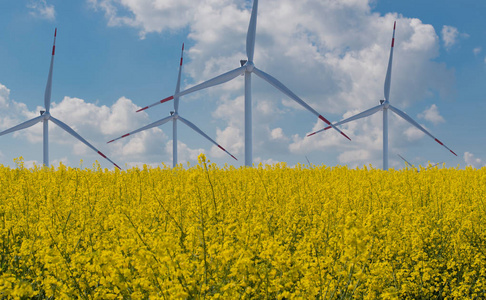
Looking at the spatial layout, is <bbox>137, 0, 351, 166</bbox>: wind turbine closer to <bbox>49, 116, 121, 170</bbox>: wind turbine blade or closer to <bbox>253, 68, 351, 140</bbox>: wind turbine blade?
<bbox>253, 68, 351, 140</bbox>: wind turbine blade

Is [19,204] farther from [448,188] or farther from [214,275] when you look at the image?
[448,188]

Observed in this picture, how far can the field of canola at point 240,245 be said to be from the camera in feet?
10.4

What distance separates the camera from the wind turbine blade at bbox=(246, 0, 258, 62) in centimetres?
2341

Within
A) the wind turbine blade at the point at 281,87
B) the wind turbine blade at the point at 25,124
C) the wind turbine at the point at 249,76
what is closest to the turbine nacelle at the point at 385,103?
the wind turbine at the point at 249,76

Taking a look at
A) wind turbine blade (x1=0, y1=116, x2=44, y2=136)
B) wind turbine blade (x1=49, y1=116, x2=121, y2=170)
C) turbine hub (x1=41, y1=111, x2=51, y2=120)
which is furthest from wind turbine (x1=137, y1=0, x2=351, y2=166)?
wind turbine blade (x1=0, y1=116, x2=44, y2=136)

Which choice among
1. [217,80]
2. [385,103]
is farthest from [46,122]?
[385,103]

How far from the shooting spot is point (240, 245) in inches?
155

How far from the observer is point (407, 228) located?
5.96 metres

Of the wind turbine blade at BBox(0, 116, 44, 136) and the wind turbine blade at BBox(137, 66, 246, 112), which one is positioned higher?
the wind turbine blade at BBox(0, 116, 44, 136)

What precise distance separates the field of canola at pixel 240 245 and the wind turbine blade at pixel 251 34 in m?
14.6

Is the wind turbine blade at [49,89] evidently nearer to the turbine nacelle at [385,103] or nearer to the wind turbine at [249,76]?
the wind turbine at [249,76]

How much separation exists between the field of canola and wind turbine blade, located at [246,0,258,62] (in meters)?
14.6

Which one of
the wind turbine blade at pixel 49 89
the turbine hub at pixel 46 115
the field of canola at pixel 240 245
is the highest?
the wind turbine blade at pixel 49 89

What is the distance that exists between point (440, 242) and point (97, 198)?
22.0ft
